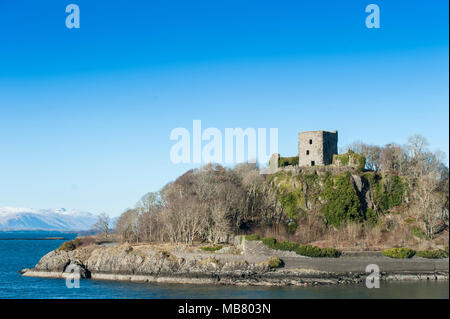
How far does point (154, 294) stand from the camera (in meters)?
39.7

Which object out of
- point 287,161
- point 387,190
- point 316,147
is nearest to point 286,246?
point 387,190

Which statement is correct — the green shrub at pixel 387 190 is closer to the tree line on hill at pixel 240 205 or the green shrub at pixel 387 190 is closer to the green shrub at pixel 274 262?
the tree line on hill at pixel 240 205

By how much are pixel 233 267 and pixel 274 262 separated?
168 inches

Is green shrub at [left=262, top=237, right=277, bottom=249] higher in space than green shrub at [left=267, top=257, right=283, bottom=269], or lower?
higher

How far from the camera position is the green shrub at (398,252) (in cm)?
5006

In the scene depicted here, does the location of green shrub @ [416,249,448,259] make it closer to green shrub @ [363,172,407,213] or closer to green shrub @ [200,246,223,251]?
green shrub @ [363,172,407,213]

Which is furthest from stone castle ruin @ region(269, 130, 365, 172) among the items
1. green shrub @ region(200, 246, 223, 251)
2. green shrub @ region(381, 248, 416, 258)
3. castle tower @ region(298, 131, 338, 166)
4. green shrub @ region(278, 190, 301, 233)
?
green shrub @ region(200, 246, 223, 251)

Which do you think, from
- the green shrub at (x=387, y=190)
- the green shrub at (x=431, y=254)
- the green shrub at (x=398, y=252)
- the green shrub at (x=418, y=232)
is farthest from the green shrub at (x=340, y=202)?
the green shrub at (x=431, y=254)

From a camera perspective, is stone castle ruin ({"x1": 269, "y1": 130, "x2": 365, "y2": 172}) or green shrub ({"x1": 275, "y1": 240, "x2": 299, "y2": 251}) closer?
green shrub ({"x1": 275, "y1": 240, "x2": 299, "y2": 251})

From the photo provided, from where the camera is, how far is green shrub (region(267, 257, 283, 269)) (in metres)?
48.7

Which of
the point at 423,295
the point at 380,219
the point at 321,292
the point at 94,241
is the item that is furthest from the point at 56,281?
the point at 380,219

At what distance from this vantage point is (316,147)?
222ft

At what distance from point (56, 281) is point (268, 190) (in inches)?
1165

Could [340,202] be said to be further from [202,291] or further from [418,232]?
[202,291]
